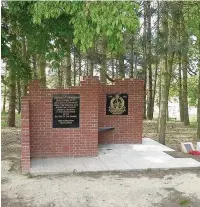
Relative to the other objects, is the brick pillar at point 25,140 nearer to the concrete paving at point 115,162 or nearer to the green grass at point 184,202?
the concrete paving at point 115,162

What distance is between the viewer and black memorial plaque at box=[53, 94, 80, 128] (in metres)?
10.1

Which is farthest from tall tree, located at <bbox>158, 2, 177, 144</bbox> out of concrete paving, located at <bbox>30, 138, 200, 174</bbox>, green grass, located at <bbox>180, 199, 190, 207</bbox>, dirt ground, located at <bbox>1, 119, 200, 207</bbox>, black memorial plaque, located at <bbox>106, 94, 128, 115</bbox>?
green grass, located at <bbox>180, 199, 190, 207</bbox>

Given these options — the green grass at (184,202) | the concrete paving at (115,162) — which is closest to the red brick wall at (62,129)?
the concrete paving at (115,162)

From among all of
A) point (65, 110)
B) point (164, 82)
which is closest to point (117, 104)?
point (164, 82)

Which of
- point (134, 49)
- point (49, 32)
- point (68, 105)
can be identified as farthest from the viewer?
point (134, 49)

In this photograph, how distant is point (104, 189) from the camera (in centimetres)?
738

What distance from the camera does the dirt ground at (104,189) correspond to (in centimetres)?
663

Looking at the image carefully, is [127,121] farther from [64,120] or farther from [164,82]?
[64,120]

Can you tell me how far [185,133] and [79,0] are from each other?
15467 millimetres

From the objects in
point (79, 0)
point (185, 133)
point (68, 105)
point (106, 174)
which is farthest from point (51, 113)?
point (185, 133)

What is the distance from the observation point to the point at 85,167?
8.96 m

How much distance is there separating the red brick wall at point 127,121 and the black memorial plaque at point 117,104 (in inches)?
4.3

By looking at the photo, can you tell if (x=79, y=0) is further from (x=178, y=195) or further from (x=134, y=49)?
(x=134, y=49)

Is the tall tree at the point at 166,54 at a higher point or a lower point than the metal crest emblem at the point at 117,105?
higher
